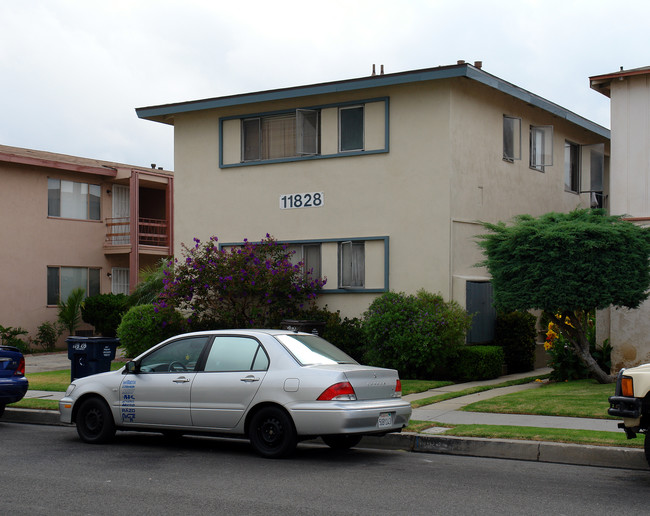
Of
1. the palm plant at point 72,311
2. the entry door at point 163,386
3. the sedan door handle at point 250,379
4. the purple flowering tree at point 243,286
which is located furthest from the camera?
the palm plant at point 72,311

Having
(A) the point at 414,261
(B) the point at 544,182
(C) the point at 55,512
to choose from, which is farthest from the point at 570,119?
(C) the point at 55,512

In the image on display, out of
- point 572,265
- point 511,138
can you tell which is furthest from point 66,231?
point 572,265

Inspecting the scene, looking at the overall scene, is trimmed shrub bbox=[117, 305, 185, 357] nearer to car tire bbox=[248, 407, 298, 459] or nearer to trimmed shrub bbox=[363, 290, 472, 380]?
trimmed shrub bbox=[363, 290, 472, 380]

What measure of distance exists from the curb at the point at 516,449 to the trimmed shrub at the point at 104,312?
18110mm

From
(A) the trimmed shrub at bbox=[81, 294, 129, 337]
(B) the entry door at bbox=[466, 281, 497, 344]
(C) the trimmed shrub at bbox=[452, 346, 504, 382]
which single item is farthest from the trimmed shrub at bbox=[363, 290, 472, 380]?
(A) the trimmed shrub at bbox=[81, 294, 129, 337]

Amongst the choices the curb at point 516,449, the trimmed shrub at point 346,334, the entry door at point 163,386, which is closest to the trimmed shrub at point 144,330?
the trimmed shrub at point 346,334

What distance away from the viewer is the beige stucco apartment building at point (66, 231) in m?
27.2

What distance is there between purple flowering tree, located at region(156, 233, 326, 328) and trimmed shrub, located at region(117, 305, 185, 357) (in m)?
0.70

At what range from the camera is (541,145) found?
68.8 ft

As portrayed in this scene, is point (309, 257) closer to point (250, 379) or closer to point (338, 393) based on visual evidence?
point (250, 379)

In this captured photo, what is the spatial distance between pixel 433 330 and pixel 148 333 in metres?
7.18

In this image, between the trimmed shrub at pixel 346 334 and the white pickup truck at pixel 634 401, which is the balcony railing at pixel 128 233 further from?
the white pickup truck at pixel 634 401

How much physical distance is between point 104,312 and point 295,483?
20.4 m

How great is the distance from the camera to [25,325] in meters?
27.5
